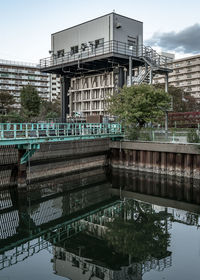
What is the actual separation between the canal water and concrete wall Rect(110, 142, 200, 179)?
3.71ft

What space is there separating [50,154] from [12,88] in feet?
272

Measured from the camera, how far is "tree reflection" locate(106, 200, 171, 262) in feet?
43.4

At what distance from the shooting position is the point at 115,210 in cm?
1970

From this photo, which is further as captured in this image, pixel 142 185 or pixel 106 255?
pixel 142 185

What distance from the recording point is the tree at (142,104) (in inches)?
1198

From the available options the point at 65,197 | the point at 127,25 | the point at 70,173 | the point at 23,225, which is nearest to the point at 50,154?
the point at 70,173

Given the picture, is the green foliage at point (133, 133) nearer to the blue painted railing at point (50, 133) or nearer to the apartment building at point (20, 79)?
the blue painted railing at point (50, 133)

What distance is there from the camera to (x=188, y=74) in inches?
3971

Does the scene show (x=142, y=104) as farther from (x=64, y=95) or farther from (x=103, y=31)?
(x=64, y=95)

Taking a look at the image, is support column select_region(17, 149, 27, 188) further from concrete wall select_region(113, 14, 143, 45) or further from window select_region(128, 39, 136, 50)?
window select_region(128, 39, 136, 50)

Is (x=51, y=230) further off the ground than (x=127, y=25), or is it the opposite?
(x=127, y=25)

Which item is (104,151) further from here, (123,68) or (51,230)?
(51,230)

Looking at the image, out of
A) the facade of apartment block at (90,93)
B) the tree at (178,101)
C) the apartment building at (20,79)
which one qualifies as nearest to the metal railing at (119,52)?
the facade of apartment block at (90,93)

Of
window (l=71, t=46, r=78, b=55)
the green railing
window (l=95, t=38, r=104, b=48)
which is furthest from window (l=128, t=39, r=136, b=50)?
the green railing
